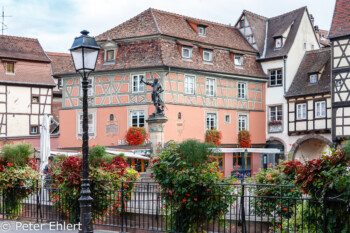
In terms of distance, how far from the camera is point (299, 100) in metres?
36.3

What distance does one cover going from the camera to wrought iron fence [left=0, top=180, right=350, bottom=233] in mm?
8172

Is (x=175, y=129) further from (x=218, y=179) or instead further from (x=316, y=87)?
(x=218, y=179)

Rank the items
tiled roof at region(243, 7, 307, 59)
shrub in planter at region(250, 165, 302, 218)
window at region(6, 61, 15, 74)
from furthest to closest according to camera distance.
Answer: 1. window at region(6, 61, 15, 74)
2. tiled roof at region(243, 7, 307, 59)
3. shrub in planter at region(250, 165, 302, 218)

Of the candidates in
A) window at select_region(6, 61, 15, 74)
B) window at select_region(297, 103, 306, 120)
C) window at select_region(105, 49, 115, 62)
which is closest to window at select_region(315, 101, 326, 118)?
window at select_region(297, 103, 306, 120)

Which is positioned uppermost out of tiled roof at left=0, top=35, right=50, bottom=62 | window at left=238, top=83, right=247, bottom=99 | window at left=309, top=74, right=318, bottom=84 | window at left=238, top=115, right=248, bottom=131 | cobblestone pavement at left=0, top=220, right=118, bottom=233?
tiled roof at left=0, top=35, right=50, bottom=62

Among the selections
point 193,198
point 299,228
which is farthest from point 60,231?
point 299,228

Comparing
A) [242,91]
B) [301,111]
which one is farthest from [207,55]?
[301,111]

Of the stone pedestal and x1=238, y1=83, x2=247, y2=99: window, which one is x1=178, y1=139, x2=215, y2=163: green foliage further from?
x1=238, y1=83, x2=247, y2=99: window

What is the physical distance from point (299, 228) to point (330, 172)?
59.9 inches

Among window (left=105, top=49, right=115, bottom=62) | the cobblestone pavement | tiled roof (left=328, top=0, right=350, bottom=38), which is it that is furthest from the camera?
window (left=105, top=49, right=115, bottom=62)

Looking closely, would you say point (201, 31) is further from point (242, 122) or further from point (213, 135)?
point (213, 135)

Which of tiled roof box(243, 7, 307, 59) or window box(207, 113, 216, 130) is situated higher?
tiled roof box(243, 7, 307, 59)

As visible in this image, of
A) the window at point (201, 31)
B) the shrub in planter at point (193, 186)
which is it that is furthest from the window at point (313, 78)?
the shrub in planter at point (193, 186)

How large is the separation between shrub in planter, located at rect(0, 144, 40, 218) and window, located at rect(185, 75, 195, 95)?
69.3ft
